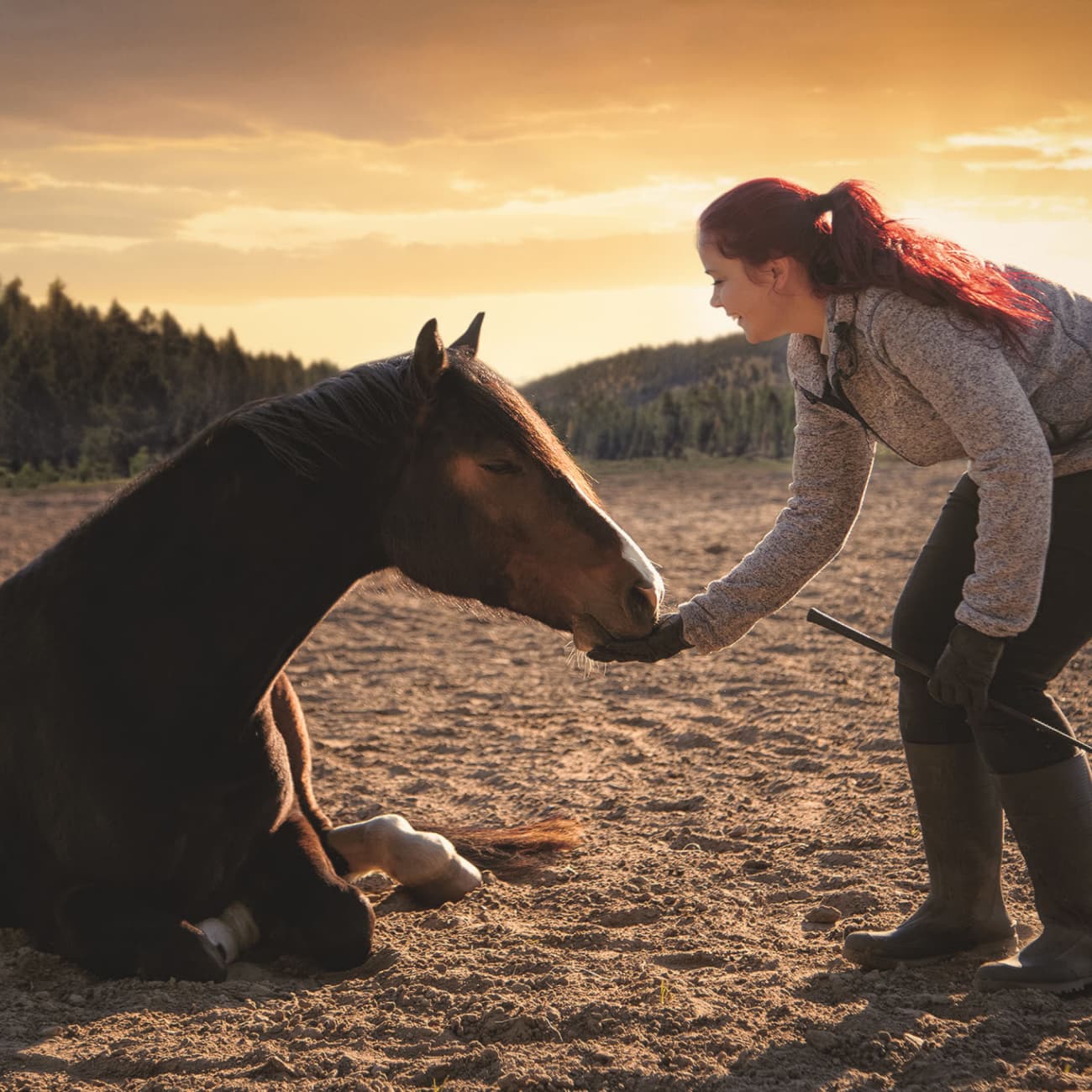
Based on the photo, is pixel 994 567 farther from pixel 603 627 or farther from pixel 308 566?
pixel 308 566

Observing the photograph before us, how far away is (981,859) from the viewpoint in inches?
112

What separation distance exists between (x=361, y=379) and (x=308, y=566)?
49 cm

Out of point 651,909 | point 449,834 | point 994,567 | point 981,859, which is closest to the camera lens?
point 994,567

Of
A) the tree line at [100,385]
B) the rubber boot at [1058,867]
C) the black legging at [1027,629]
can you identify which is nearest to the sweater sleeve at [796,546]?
the black legging at [1027,629]

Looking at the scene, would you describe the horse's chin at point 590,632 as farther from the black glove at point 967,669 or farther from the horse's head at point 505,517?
the black glove at point 967,669

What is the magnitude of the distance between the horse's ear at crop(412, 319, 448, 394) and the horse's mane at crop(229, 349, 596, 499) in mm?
27

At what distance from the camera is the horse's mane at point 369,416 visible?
9.43 feet

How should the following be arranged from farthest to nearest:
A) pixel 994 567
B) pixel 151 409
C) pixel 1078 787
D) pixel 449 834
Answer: pixel 151 409 → pixel 449 834 → pixel 1078 787 → pixel 994 567

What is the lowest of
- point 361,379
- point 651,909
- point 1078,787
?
point 651,909

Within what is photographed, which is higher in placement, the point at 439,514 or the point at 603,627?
the point at 439,514

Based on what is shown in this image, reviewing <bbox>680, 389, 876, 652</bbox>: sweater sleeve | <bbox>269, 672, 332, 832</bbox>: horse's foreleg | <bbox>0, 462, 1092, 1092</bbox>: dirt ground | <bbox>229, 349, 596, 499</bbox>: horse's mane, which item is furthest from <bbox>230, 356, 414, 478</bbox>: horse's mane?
<bbox>269, 672, 332, 832</bbox>: horse's foreleg

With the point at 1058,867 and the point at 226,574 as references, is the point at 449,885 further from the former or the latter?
the point at 1058,867

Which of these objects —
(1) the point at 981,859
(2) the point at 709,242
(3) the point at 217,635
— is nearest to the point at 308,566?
(3) the point at 217,635

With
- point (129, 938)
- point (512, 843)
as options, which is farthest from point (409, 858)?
point (129, 938)
